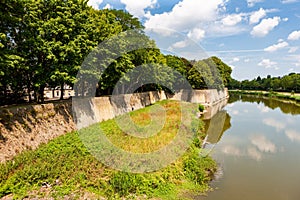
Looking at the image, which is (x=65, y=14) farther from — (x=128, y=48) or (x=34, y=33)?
(x=128, y=48)

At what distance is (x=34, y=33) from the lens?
11.4 meters

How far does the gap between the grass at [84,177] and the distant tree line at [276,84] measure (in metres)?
60.1

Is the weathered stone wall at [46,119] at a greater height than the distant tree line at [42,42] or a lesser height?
lesser

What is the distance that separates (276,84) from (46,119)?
245ft

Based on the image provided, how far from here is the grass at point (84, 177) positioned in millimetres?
7016

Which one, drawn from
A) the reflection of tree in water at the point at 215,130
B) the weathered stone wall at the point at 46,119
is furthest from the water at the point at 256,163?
→ the weathered stone wall at the point at 46,119

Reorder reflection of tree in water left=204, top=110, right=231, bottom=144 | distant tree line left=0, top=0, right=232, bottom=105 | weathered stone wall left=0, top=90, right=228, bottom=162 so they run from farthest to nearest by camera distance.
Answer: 1. reflection of tree in water left=204, top=110, right=231, bottom=144
2. distant tree line left=0, top=0, right=232, bottom=105
3. weathered stone wall left=0, top=90, right=228, bottom=162

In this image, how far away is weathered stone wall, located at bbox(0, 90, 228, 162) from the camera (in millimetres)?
8871

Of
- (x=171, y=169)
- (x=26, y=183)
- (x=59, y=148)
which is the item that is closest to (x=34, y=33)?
(x=59, y=148)

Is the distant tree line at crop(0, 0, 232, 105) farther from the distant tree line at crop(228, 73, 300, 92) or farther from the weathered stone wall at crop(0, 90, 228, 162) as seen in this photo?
the distant tree line at crop(228, 73, 300, 92)

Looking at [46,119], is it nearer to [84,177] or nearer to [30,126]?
[30,126]

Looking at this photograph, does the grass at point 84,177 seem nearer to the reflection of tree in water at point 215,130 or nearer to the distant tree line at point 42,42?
the distant tree line at point 42,42

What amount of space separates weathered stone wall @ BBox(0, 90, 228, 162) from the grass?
593 millimetres

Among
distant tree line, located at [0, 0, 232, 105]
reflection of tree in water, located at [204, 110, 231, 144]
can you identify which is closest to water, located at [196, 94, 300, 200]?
reflection of tree in water, located at [204, 110, 231, 144]
